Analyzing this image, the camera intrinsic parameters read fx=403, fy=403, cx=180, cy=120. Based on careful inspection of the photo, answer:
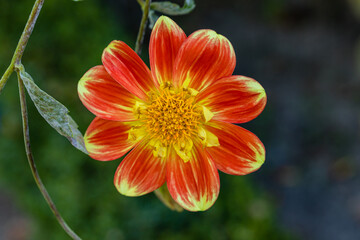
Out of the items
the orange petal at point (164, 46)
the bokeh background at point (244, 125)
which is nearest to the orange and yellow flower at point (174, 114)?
the orange petal at point (164, 46)

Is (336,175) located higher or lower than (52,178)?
lower

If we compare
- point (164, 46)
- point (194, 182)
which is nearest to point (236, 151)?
point (194, 182)

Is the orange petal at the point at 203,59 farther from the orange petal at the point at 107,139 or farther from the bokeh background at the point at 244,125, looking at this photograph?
the bokeh background at the point at 244,125

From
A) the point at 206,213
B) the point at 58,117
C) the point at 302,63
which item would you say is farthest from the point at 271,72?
the point at 58,117

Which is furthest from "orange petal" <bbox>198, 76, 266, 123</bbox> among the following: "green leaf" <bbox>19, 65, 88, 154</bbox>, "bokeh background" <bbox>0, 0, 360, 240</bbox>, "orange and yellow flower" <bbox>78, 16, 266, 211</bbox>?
"bokeh background" <bbox>0, 0, 360, 240</bbox>

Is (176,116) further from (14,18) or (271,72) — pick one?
(271,72)

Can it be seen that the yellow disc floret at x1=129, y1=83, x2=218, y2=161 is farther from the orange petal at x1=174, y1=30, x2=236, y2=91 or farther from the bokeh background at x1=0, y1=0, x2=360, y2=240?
the bokeh background at x1=0, y1=0, x2=360, y2=240
